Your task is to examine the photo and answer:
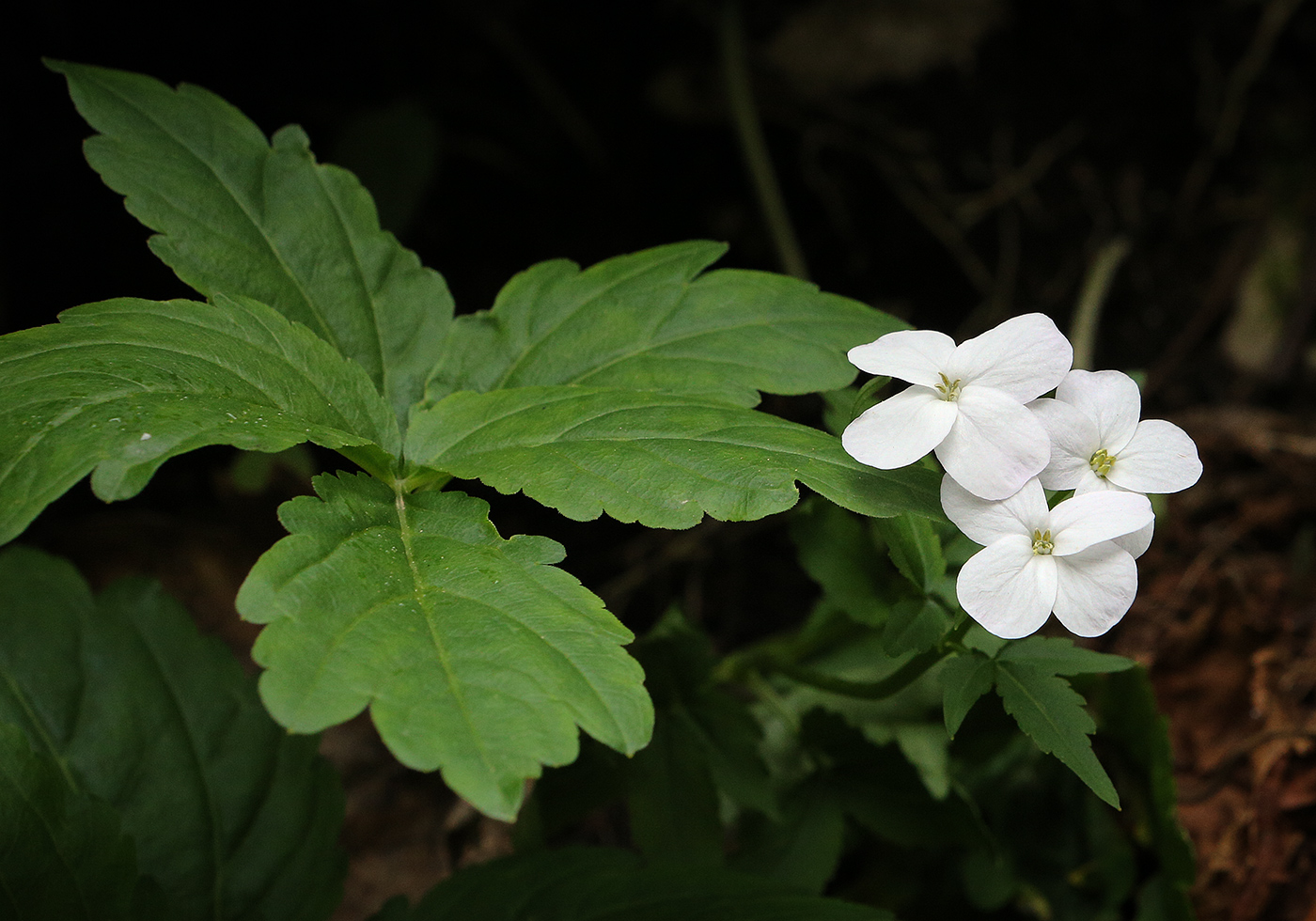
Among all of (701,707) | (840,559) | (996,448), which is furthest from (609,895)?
(996,448)

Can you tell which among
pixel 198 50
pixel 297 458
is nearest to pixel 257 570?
pixel 297 458

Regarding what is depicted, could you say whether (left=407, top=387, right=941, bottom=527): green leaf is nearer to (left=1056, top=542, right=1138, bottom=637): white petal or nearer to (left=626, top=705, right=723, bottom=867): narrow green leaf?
(left=1056, top=542, right=1138, bottom=637): white petal

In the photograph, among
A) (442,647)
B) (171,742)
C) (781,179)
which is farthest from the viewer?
(781,179)

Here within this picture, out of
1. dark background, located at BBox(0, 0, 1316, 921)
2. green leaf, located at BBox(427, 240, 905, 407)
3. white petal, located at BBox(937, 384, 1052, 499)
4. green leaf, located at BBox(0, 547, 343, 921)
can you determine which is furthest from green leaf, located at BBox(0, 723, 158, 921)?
white petal, located at BBox(937, 384, 1052, 499)

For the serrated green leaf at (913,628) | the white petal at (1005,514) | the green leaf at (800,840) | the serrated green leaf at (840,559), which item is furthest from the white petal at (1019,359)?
the green leaf at (800,840)

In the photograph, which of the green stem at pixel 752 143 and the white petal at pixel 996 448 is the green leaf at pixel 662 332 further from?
the green stem at pixel 752 143

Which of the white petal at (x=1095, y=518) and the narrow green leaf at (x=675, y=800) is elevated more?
the white petal at (x=1095, y=518)

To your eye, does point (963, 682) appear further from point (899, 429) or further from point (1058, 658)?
point (899, 429)
